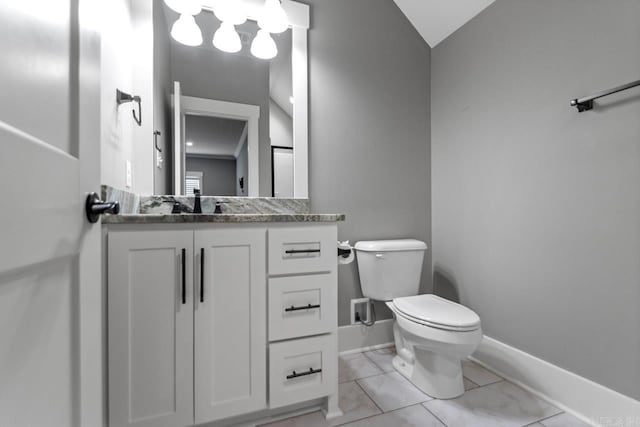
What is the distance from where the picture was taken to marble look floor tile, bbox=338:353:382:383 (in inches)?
63.8

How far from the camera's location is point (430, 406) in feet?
4.47

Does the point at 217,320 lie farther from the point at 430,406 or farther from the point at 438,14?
the point at 438,14

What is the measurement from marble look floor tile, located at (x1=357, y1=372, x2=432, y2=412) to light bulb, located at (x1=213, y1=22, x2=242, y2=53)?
1979mm

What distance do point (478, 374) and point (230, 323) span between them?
55.9 inches

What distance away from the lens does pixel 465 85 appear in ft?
6.19

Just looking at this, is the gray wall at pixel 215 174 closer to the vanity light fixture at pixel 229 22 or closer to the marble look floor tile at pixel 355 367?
the vanity light fixture at pixel 229 22

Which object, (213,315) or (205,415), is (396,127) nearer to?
(213,315)

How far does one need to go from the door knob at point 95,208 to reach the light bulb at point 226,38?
4.68ft

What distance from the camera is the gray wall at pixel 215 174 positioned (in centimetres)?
162

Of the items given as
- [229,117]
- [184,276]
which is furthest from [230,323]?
[229,117]

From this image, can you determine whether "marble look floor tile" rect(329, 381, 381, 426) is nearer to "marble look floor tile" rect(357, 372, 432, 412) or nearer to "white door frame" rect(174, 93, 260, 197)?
"marble look floor tile" rect(357, 372, 432, 412)

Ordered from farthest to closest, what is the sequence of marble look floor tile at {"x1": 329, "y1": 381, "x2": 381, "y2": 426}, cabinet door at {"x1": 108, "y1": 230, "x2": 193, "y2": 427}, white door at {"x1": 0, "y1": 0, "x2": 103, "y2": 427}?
marble look floor tile at {"x1": 329, "y1": 381, "x2": 381, "y2": 426} < cabinet door at {"x1": 108, "y1": 230, "x2": 193, "y2": 427} < white door at {"x1": 0, "y1": 0, "x2": 103, "y2": 427}

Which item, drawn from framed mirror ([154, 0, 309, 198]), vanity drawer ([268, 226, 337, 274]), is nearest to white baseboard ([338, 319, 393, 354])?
vanity drawer ([268, 226, 337, 274])

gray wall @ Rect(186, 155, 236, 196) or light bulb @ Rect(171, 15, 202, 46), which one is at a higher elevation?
light bulb @ Rect(171, 15, 202, 46)
